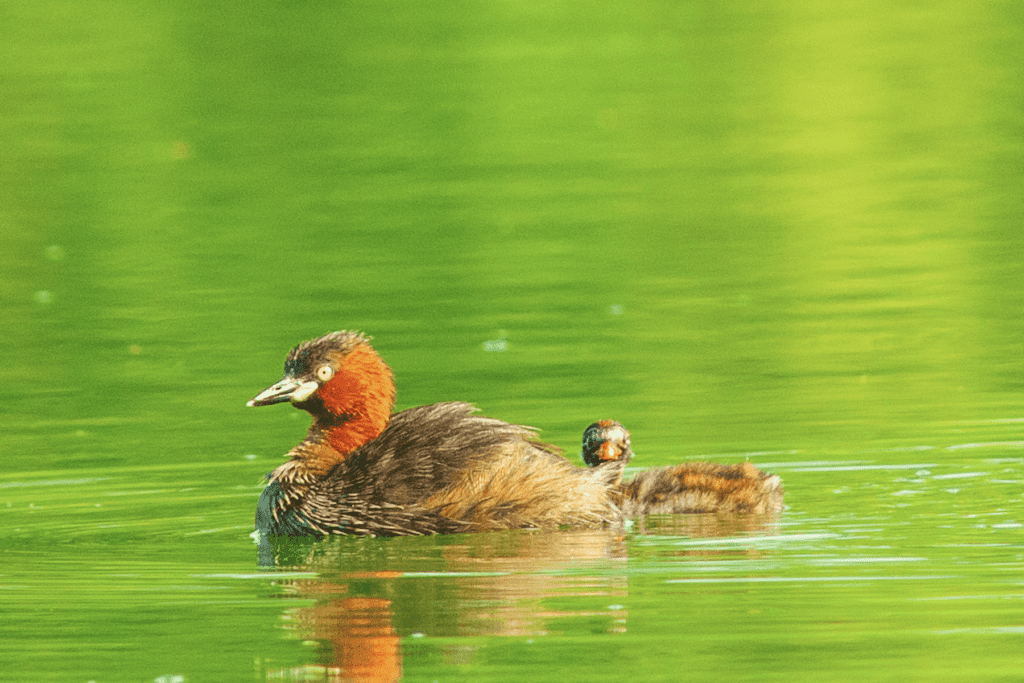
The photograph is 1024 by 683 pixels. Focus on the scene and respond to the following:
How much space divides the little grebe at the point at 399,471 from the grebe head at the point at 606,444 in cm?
26

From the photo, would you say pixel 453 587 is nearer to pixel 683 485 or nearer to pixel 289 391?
pixel 683 485

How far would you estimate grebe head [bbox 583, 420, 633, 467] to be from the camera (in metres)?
11.6

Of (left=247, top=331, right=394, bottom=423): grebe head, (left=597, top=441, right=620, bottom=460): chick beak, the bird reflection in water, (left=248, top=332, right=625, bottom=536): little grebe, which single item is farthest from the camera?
(left=247, top=331, right=394, bottom=423): grebe head

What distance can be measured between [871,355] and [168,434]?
4.59 m

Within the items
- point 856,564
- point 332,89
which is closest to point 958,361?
point 856,564

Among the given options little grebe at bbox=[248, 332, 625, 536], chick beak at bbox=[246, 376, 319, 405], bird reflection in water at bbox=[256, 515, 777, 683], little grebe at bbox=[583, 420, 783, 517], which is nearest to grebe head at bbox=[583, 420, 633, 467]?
little grebe at bbox=[583, 420, 783, 517]

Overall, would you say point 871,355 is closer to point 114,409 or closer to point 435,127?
point 114,409

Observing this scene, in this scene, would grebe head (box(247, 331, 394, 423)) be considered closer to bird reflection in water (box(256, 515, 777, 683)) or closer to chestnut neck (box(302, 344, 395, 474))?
chestnut neck (box(302, 344, 395, 474))

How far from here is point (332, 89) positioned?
102ft

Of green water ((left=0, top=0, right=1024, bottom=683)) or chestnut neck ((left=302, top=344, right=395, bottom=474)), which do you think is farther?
chestnut neck ((left=302, top=344, right=395, bottom=474))

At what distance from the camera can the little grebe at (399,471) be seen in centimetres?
1112

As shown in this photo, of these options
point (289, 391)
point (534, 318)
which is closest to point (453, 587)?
point (289, 391)

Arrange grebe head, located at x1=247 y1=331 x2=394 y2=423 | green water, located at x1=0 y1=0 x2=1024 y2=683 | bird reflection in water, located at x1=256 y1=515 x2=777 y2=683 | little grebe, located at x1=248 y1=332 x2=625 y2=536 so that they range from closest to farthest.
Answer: bird reflection in water, located at x1=256 y1=515 x2=777 y2=683
green water, located at x1=0 y1=0 x2=1024 y2=683
little grebe, located at x1=248 y1=332 x2=625 y2=536
grebe head, located at x1=247 y1=331 x2=394 y2=423

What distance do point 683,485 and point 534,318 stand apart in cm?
544
